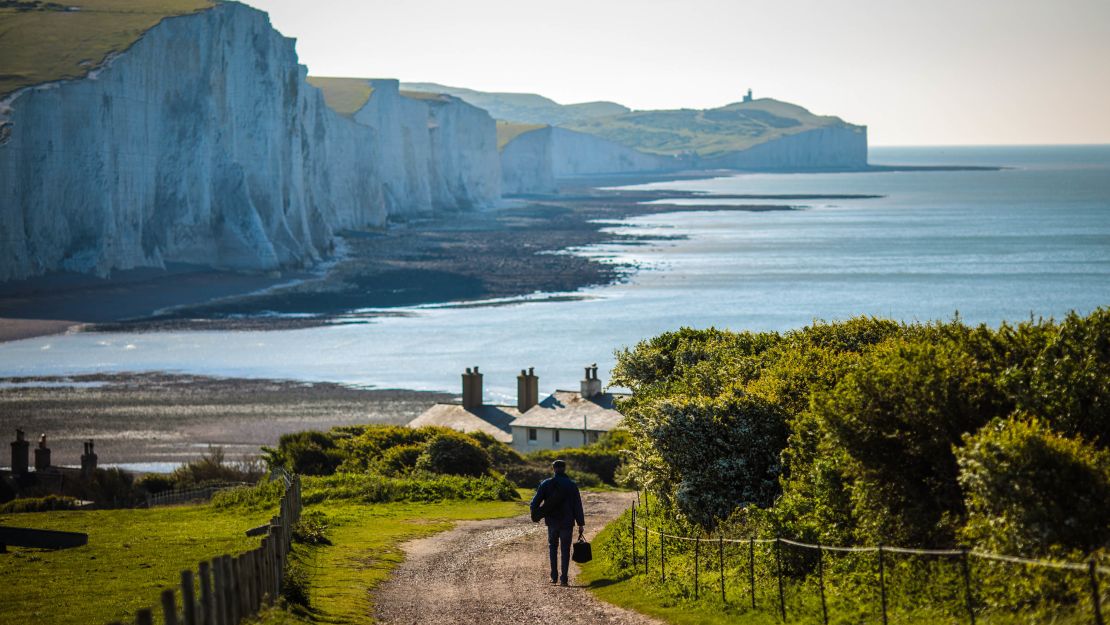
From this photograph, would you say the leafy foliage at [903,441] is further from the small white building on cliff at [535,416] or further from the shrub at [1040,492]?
the small white building on cliff at [535,416]

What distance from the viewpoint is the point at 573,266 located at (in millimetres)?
118312

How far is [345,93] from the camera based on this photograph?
170 metres

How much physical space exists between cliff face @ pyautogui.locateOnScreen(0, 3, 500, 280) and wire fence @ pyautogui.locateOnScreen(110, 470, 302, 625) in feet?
258

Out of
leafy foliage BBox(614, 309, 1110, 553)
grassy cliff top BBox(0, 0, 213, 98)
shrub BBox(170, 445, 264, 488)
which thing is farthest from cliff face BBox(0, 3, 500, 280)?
leafy foliage BBox(614, 309, 1110, 553)

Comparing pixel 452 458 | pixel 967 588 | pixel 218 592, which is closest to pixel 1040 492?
pixel 967 588

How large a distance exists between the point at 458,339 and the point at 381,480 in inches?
1913

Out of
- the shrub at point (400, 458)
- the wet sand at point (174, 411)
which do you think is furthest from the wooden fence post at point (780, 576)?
the wet sand at point (174, 411)

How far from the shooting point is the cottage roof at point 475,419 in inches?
1667

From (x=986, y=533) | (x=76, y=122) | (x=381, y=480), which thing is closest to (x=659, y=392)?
(x=381, y=480)

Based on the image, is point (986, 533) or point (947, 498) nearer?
point (986, 533)

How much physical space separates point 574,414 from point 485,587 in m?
23.8

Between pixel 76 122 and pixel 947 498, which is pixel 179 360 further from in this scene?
pixel 947 498

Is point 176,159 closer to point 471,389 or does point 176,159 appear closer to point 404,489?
point 471,389

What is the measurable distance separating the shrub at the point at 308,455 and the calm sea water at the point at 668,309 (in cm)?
2226
